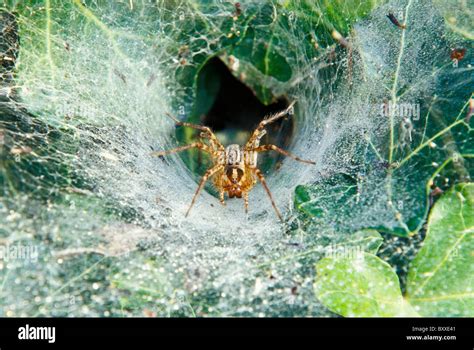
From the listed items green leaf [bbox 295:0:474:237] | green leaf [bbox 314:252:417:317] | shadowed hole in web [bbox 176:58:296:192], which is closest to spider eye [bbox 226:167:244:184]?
shadowed hole in web [bbox 176:58:296:192]

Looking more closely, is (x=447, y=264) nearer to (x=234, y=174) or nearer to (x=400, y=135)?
(x=400, y=135)

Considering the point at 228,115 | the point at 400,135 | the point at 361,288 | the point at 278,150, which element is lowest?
the point at 361,288

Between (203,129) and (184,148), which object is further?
(203,129)

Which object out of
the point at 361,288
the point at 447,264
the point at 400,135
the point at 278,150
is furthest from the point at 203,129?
the point at 447,264

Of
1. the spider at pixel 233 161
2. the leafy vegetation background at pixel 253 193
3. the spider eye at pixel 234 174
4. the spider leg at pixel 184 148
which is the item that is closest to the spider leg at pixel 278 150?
the spider at pixel 233 161

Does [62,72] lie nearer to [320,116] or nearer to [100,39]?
[100,39]

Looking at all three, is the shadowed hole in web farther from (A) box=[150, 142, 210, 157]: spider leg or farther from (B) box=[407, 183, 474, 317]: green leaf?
(B) box=[407, 183, 474, 317]: green leaf
